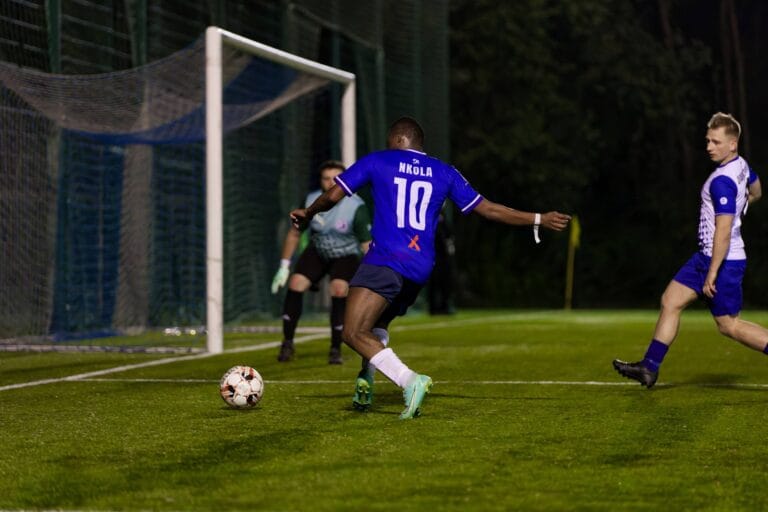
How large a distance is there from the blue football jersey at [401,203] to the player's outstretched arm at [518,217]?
11.8 inches

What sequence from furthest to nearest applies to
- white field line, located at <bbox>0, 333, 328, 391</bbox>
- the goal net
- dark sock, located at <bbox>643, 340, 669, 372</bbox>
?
the goal net → white field line, located at <bbox>0, 333, 328, 391</bbox> → dark sock, located at <bbox>643, 340, 669, 372</bbox>

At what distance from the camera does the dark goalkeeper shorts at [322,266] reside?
13.0 meters

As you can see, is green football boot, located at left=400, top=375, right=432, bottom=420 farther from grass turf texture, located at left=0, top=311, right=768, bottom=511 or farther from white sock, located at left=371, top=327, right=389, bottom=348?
white sock, located at left=371, top=327, right=389, bottom=348

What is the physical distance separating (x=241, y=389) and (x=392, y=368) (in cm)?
122

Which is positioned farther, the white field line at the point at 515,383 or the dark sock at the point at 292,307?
the dark sock at the point at 292,307

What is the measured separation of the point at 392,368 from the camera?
8211mm

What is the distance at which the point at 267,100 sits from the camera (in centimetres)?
1762

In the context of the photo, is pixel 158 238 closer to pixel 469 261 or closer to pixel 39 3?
pixel 39 3

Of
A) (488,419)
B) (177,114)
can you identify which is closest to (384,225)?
(488,419)

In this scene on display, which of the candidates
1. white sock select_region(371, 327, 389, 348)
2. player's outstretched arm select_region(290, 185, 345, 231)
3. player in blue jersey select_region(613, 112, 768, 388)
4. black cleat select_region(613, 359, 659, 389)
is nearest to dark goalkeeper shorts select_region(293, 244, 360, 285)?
black cleat select_region(613, 359, 659, 389)

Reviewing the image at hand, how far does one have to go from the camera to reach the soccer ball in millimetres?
8914

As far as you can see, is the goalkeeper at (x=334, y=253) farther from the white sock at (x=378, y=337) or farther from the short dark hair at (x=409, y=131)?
the short dark hair at (x=409, y=131)

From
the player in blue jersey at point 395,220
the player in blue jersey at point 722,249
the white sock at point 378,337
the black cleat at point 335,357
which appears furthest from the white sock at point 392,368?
the black cleat at point 335,357

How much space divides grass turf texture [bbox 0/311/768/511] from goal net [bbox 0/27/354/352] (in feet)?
9.90
